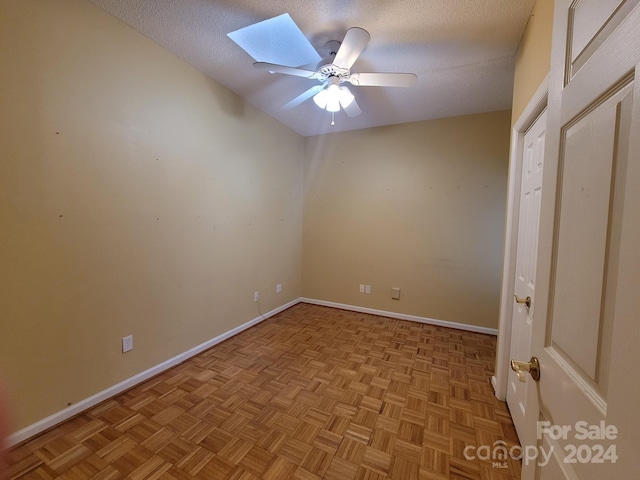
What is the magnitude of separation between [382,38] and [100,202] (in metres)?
2.25

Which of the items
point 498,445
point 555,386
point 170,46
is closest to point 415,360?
point 498,445

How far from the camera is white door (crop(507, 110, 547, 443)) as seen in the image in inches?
55.9

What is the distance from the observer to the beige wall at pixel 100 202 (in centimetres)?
140

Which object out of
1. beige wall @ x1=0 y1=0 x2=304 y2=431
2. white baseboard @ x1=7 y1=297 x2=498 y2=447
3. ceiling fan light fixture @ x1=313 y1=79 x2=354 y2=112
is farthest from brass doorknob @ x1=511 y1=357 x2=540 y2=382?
beige wall @ x1=0 y1=0 x2=304 y2=431

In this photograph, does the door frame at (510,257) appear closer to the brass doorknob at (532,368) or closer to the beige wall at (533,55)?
the beige wall at (533,55)

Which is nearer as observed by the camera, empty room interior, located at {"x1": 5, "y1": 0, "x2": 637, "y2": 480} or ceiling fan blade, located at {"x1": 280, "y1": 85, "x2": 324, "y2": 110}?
empty room interior, located at {"x1": 5, "y1": 0, "x2": 637, "y2": 480}

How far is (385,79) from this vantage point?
5.98 ft

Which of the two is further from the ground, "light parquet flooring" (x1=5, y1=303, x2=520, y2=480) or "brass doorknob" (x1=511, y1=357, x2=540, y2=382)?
"brass doorknob" (x1=511, y1=357, x2=540, y2=382)

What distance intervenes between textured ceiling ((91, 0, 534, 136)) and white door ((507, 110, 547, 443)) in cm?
79

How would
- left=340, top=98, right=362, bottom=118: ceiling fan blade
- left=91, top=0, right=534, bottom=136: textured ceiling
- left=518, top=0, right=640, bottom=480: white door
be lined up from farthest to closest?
left=340, top=98, right=362, bottom=118: ceiling fan blade, left=91, top=0, right=534, bottom=136: textured ceiling, left=518, top=0, right=640, bottom=480: white door

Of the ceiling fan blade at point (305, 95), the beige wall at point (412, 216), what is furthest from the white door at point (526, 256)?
the ceiling fan blade at point (305, 95)

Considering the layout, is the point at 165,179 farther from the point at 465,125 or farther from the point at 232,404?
the point at 465,125

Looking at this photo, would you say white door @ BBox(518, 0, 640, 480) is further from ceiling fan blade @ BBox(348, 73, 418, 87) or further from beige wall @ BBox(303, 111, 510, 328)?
beige wall @ BBox(303, 111, 510, 328)

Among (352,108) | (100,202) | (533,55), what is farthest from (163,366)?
(533,55)
